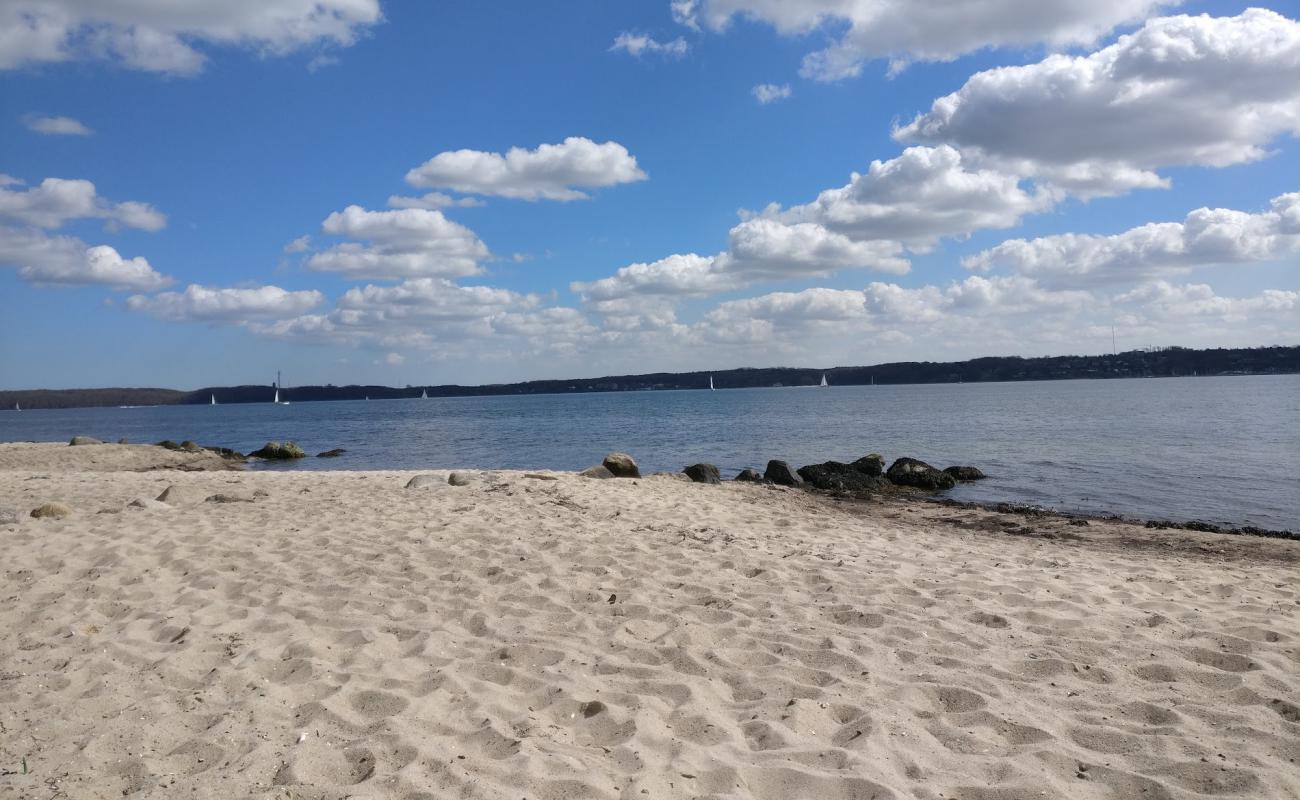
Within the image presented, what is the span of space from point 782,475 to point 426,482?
926cm

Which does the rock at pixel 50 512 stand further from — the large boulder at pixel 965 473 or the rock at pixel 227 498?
the large boulder at pixel 965 473

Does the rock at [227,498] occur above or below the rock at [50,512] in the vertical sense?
below

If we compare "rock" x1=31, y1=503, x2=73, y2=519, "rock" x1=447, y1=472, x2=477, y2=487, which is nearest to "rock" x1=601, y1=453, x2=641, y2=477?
"rock" x1=447, y1=472, x2=477, y2=487

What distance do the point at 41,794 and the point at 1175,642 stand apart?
22.2 ft

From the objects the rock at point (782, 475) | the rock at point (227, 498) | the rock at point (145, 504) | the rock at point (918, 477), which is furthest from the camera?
the rock at point (918, 477)

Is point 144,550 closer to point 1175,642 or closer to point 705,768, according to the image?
point 705,768

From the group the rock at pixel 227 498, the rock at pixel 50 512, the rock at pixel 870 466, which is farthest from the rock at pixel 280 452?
the rock at pixel 870 466

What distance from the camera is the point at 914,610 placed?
20.6ft

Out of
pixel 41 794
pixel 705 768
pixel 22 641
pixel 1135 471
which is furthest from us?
pixel 1135 471

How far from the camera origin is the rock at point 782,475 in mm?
19094

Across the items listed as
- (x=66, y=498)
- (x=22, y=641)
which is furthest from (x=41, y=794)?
(x=66, y=498)

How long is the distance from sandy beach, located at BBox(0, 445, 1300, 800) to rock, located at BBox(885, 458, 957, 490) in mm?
9798

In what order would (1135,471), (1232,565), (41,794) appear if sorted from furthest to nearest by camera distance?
(1135,471), (1232,565), (41,794)

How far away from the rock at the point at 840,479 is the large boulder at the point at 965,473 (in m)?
2.99
